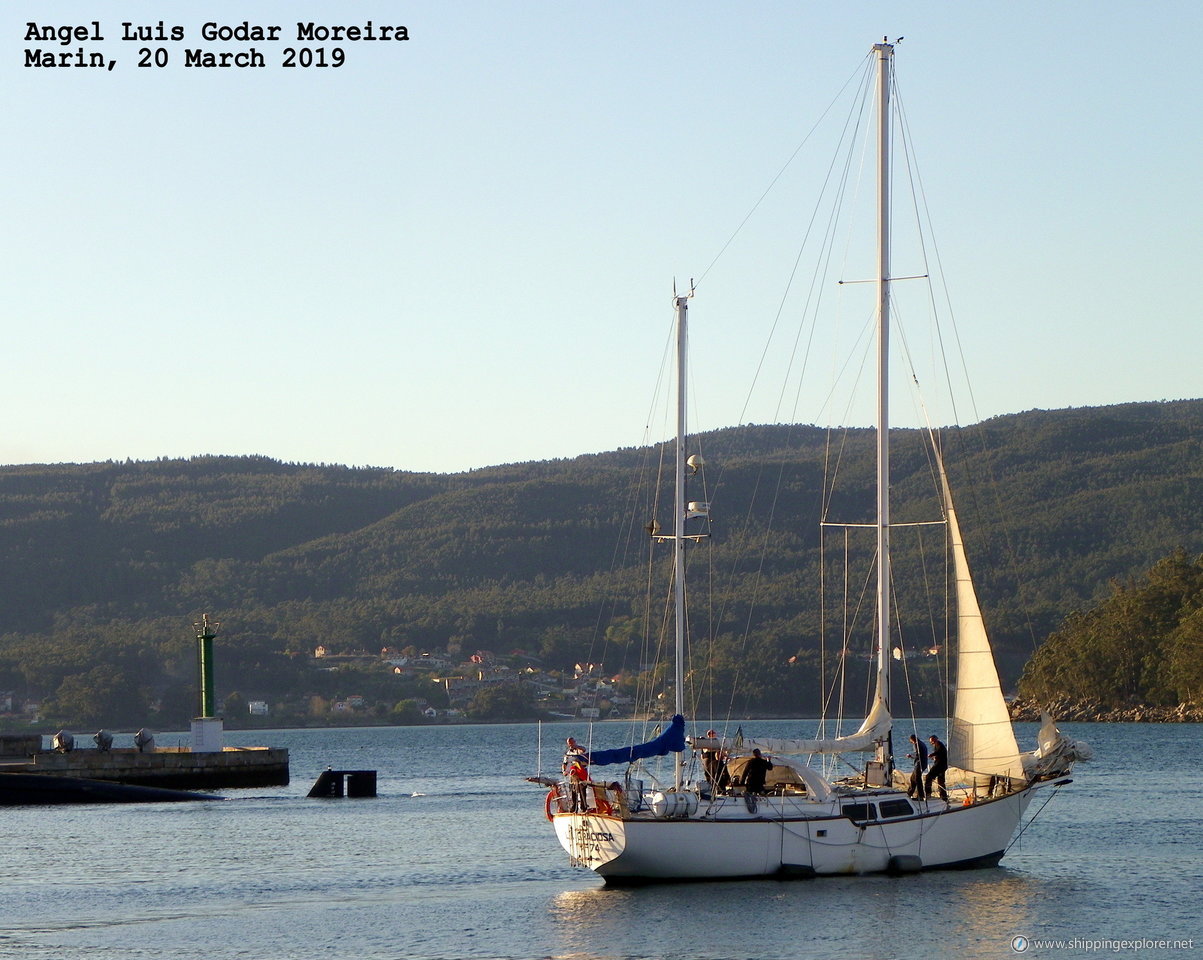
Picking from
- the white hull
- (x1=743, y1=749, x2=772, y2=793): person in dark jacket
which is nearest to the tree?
the white hull

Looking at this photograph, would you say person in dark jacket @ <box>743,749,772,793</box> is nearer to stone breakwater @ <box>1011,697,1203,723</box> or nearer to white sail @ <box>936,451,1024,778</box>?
white sail @ <box>936,451,1024,778</box>

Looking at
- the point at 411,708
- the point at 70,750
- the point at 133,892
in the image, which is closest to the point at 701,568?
the point at 411,708

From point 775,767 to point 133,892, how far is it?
539 inches

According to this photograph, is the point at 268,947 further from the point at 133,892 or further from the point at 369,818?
the point at 369,818

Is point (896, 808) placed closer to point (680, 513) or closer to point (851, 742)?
point (851, 742)

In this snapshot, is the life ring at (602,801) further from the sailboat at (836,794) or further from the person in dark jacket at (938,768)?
the person in dark jacket at (938,768)

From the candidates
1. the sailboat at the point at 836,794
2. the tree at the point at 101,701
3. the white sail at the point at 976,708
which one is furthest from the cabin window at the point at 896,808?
the tree at the point at 101,701

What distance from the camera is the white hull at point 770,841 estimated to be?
31.9 metres

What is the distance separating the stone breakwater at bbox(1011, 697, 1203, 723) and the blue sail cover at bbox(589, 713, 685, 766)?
12672 cm

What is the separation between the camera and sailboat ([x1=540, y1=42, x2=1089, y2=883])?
3206cm

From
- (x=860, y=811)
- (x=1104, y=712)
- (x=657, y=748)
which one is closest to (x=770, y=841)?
(x=860, y=811)

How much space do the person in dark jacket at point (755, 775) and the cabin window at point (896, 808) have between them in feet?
7.70

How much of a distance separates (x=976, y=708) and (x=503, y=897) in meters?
9.98

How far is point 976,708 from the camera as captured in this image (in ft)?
114
